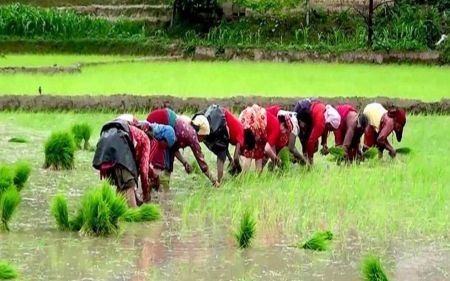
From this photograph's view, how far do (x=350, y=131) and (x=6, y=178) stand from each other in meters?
3.79

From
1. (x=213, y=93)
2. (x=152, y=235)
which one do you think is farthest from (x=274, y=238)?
(x=213, y=93)

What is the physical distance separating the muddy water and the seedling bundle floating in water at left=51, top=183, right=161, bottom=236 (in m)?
0.09

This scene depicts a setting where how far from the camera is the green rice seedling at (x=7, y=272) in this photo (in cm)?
581

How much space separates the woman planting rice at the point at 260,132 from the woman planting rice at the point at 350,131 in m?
0.83

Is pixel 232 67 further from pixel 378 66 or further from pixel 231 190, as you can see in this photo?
pixel 231 190

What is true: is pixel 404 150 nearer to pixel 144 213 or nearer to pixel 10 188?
pixel 144 213

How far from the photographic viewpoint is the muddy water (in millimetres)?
6215

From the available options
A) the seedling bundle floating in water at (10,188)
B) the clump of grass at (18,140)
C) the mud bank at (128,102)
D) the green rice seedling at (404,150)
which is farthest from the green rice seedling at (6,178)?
the mud bank at (128,102)

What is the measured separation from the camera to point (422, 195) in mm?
8805

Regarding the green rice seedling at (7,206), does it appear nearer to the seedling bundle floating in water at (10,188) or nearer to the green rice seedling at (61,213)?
the seedling bundle floating in water at (10,188)

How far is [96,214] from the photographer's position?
7117 mm

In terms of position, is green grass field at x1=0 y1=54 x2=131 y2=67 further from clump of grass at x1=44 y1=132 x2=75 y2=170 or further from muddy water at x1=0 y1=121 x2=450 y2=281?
muddy water at x1=0 y1=121 x2=450 y2=281

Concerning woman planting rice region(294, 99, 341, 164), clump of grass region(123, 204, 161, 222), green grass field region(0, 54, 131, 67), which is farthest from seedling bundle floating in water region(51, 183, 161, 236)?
green grass field region(0, 54, 131, 67)

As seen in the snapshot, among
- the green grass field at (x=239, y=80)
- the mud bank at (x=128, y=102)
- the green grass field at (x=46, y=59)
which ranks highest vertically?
the mud bank at (x=128, y=102)
